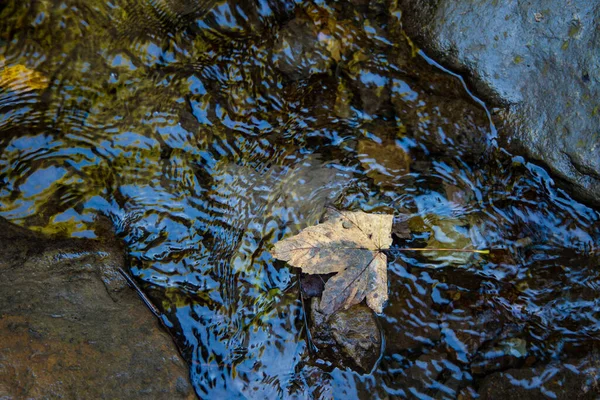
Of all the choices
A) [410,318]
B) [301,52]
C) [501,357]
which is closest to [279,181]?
[301,52]

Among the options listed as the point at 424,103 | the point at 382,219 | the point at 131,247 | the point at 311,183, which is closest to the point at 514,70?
the point at 424,103

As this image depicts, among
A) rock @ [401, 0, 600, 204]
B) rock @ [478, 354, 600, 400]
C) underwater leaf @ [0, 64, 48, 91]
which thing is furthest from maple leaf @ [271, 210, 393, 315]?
underwater leaf @ [0, 64, 48, 91]

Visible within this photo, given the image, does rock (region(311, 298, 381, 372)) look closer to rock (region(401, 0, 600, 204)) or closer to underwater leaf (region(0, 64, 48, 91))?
rock (region(401, 0, 600, 204))

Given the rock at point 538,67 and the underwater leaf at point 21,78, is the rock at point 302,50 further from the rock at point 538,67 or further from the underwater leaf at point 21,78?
the underwater leaf at point 21,78

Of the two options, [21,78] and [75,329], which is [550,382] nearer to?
[75,329]

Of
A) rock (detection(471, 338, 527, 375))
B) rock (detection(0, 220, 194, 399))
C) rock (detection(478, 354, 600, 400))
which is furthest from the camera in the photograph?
rock (detection(471, 338, 527, 375))
